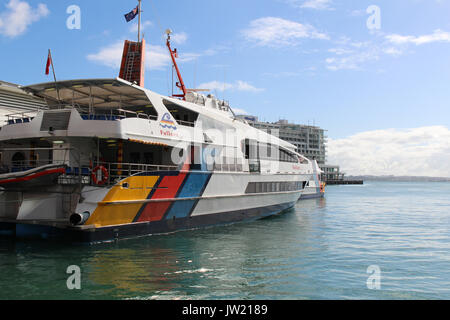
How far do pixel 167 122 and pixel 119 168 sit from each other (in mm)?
2424

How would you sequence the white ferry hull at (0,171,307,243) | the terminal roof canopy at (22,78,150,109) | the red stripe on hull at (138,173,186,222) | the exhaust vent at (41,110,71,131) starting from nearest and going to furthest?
1. the white ferry hull at (0,171,307,243)
2. the exhaust vent at (41,110,71,131)
3. the red stripe on hull at (138,173,186,222)
4. the terminal roof canopy at (22,78,150,109)

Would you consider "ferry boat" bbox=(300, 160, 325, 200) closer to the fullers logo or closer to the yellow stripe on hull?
the fullers logo

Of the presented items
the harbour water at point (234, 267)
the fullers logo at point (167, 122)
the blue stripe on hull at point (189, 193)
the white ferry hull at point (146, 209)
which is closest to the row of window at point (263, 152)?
the white ferry hull at point (146, 209)

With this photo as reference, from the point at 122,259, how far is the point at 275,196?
1124 centimetres

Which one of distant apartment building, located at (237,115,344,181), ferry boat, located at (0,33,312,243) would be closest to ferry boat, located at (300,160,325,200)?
ferry boat, located at (0,33,312,243)

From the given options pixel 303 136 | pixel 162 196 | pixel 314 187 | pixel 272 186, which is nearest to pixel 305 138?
pixel 303 136

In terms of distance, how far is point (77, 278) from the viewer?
766cm

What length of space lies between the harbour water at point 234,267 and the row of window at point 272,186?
3.30 meters

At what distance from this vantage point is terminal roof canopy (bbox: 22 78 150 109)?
1202 centimetres

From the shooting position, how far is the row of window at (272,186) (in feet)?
54.8

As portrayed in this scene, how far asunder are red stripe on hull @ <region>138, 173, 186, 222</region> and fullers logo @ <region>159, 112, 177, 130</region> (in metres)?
1.82

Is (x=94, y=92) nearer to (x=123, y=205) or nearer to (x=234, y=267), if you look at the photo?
(x=123, y=205)

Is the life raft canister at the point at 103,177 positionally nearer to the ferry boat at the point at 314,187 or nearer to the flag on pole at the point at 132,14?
the flag on pole at the point at 132,14
